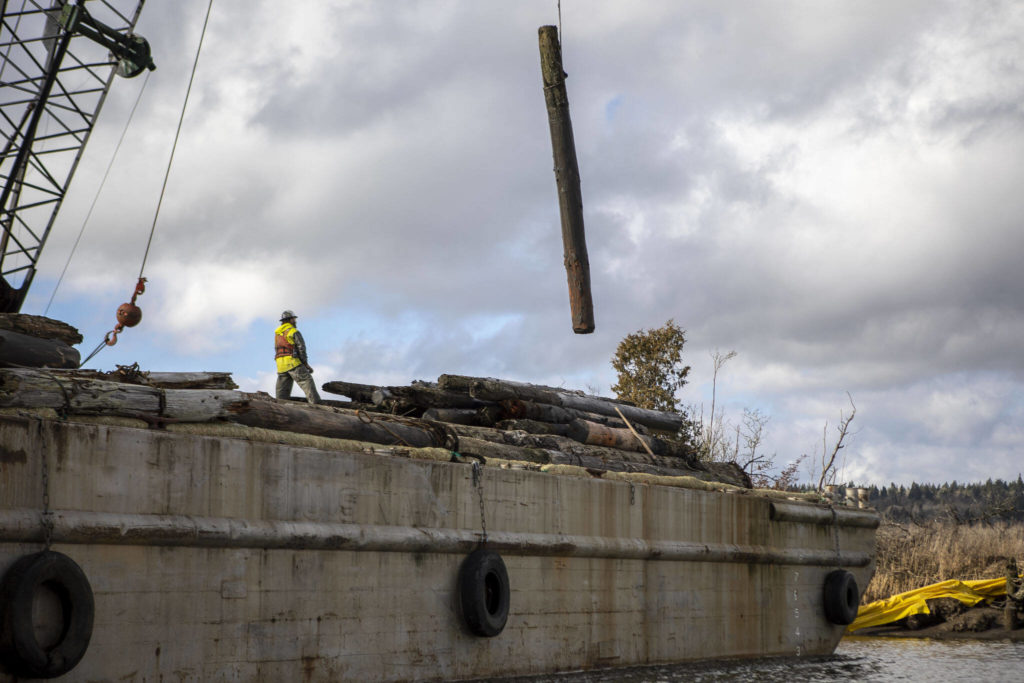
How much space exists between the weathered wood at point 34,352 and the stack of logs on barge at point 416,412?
0.01m

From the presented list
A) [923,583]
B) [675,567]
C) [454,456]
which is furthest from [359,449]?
[923,583]

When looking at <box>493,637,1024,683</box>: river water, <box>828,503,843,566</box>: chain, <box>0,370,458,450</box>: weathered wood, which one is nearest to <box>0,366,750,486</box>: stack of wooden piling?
<box>0,370,458,450</box>: weathered wood

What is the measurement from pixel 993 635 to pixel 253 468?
16190mm

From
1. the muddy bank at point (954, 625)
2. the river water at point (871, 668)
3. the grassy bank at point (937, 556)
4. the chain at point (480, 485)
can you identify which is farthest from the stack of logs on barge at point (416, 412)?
the grassy bank at point (937, 556)

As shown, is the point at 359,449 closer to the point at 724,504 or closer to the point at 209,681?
the point at 209,681

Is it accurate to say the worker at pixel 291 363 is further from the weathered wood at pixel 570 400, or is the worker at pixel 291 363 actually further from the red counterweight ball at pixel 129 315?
the weathered wood at pixel 570 400

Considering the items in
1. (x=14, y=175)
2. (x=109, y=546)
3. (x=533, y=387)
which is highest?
(x=14, y=175)

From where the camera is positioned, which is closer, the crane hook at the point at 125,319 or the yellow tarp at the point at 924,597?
the crane hook at the point at 125,319

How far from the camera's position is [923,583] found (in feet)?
78.0

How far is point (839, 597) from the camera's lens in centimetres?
1485

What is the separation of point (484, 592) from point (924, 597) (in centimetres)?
1390

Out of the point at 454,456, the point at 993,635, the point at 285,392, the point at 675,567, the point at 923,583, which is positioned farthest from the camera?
the point at 923,583

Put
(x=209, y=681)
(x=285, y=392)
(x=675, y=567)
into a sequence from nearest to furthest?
1. (x=209, y=681)
2. (x=675, y=567)
3. (x=285, y=392)

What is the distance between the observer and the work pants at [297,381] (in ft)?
50.1
